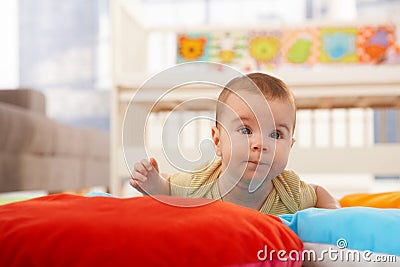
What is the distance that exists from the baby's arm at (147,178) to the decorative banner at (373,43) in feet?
7.27

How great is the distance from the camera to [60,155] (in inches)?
115

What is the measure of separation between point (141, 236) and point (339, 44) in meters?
2.53

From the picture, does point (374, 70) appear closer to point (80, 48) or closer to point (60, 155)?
point (60, 155)

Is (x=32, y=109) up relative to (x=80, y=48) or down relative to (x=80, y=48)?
down

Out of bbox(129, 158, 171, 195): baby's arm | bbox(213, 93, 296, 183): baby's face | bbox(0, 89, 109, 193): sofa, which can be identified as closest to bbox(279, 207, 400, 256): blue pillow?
bbox(213, 93, 296, 183): baby's face

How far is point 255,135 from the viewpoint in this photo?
36.4 inches

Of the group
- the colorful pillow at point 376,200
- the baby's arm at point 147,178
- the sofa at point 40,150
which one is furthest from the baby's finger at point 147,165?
the sofa at point 40,150

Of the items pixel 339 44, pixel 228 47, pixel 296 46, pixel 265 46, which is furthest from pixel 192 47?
pixel 339 44

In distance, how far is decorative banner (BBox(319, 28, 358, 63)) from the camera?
9.83 ft

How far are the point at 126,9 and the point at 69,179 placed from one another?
88cm

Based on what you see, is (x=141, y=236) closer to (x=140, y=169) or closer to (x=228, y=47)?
(x=140, y=169)

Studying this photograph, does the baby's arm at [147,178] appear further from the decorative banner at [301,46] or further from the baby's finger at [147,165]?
the decorative banner at [301,46]

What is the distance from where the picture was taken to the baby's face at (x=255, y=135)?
0.93 m

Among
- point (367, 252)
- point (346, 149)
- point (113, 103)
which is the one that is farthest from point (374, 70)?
point (367, 252)
